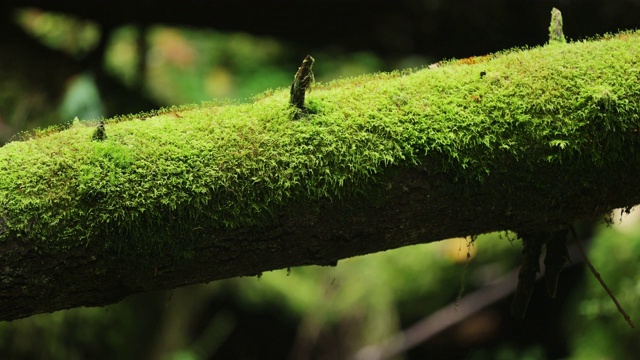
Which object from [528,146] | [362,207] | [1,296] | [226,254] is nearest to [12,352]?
[1,296]

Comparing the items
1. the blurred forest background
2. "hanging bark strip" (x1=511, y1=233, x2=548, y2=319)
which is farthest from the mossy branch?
the blurred forest background

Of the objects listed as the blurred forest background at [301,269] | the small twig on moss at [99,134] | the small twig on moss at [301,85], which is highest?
the blurred forest background at [301,269]

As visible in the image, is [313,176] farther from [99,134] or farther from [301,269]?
[301,269]

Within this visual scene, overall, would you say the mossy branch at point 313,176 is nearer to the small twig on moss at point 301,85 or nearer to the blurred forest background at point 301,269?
the small twig on moss at point 301,85

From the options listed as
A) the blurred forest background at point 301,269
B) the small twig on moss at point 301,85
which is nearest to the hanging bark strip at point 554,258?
the small twig on moss at point 301,85

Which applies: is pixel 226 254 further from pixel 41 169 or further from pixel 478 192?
pixel 478 192
